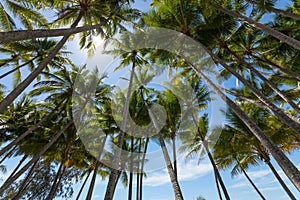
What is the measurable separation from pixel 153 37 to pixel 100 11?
319 centimetres

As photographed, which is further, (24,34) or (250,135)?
(250,135)

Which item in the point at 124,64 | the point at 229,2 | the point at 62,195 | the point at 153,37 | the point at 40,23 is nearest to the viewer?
the point at 229,2

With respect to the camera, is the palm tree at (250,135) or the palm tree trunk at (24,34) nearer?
the palm tree trunk at (24,34)

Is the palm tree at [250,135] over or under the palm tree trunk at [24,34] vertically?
over

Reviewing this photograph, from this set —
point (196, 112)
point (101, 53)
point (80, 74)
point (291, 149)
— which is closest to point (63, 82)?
point (80, 74)

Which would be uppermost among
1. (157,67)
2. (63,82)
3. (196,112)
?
(157,67)

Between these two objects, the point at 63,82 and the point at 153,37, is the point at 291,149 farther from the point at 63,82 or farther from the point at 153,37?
the point at 63,82

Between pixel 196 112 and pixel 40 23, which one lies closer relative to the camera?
pixel 40 23

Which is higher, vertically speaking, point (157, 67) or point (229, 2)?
point (157, 67)

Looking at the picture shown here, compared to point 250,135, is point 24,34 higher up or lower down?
lower down

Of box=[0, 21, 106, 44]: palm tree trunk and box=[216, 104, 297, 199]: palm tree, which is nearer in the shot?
box=[0, 21, 106, 44]: palm tree trunk

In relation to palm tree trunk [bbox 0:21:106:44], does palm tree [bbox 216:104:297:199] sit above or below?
above

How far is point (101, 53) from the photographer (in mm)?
13797

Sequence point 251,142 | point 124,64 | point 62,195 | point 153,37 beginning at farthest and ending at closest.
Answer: point 62,195 → point 124,64 → point 251,142 → point 153,37
